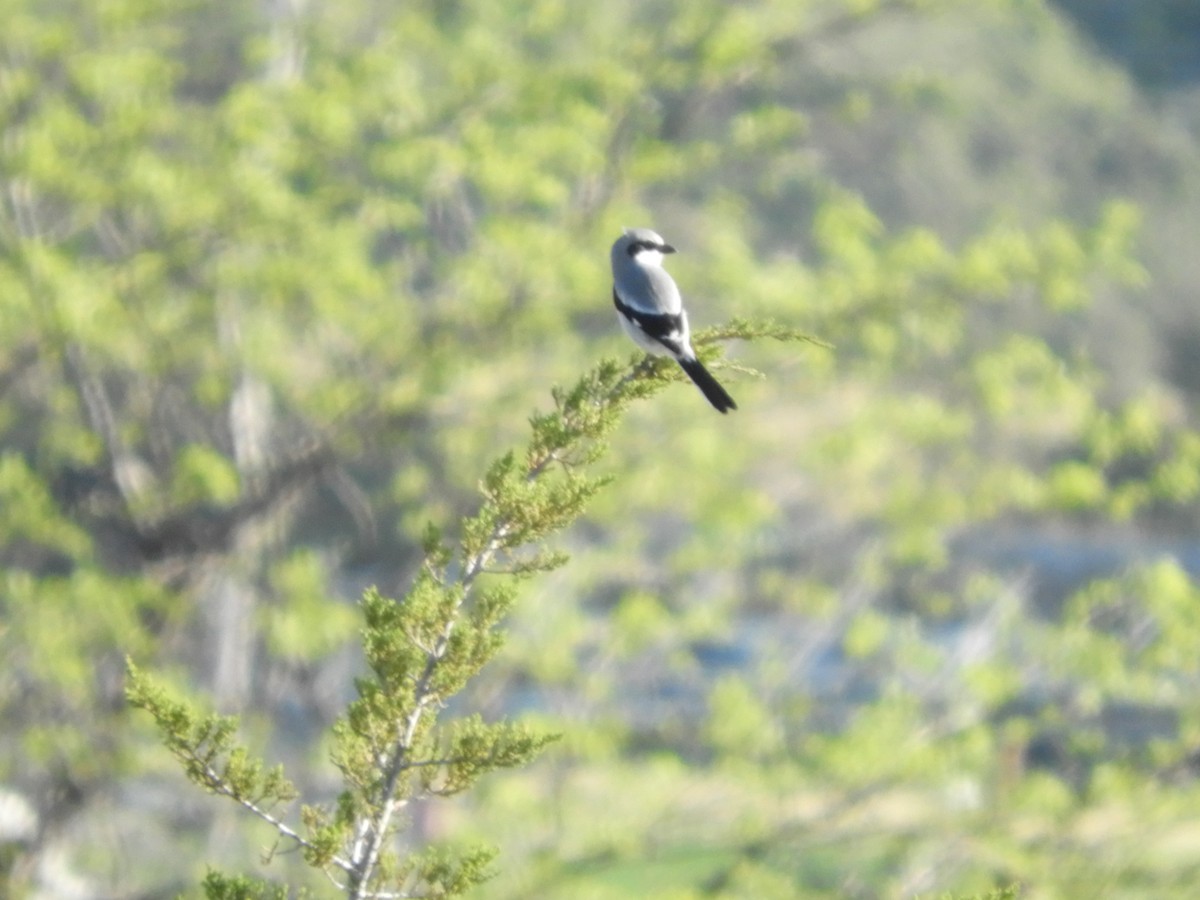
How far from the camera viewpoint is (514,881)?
891 centimetres

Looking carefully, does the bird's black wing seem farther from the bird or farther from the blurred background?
the blurred background

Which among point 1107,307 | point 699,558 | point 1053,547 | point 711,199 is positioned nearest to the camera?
point 699,558

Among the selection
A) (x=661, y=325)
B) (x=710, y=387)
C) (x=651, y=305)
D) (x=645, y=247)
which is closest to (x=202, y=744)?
(x=710, y=387)

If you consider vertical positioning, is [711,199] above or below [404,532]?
above

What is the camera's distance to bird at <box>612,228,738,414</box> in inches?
175

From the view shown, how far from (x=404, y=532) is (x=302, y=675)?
1.23m

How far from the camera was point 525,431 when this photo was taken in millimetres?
10234

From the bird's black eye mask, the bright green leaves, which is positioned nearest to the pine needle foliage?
the bright green leaves

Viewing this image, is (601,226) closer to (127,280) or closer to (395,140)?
(395,140)

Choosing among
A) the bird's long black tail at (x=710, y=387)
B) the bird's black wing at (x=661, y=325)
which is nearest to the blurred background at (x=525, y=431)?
the bird's black wing at (x=661, y=325)

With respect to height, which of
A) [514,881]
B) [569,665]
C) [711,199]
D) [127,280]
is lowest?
[514,881]

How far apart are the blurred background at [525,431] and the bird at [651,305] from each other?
3.01m

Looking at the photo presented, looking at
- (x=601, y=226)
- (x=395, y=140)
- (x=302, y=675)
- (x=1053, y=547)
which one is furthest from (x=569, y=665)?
(x=1053, y=547)

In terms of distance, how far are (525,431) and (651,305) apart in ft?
15.7
